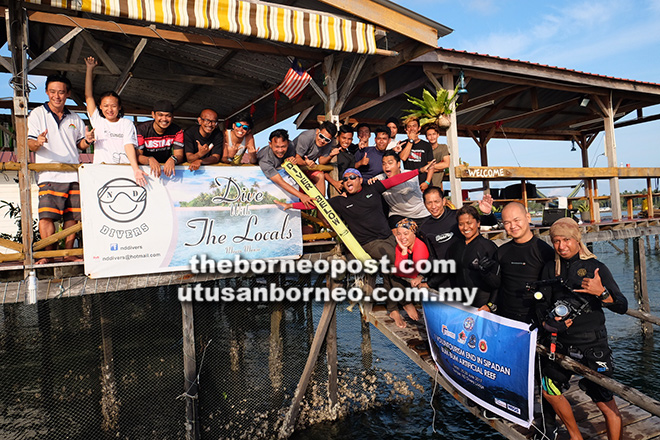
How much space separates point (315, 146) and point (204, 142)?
5.17 ft

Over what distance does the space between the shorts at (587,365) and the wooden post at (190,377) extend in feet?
14.0

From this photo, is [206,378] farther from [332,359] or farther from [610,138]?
[610,138]

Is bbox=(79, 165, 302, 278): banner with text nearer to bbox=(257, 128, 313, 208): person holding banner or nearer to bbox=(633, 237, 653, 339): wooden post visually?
bbox=(257, 128, 313, 208): person holding banner

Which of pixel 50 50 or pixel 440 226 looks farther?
pixel 440 226

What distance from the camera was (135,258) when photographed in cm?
495

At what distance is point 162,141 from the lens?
535 centimetres

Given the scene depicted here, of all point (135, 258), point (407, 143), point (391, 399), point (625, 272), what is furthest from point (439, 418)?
point (625, 272)

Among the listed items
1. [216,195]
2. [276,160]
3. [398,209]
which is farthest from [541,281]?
[216,195]

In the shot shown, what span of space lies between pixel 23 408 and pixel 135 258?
5.63 m

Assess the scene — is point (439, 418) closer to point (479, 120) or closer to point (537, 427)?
point (537, 427)

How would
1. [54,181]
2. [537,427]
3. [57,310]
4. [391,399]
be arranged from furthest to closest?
[57,310] → [391,399] → [54,181] → [537,427]

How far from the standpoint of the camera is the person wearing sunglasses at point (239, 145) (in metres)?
5.69

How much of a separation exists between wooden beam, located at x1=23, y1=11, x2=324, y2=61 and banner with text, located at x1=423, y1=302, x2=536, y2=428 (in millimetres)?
4411

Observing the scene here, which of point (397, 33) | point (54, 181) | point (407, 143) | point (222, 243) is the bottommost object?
point (222, 243)
